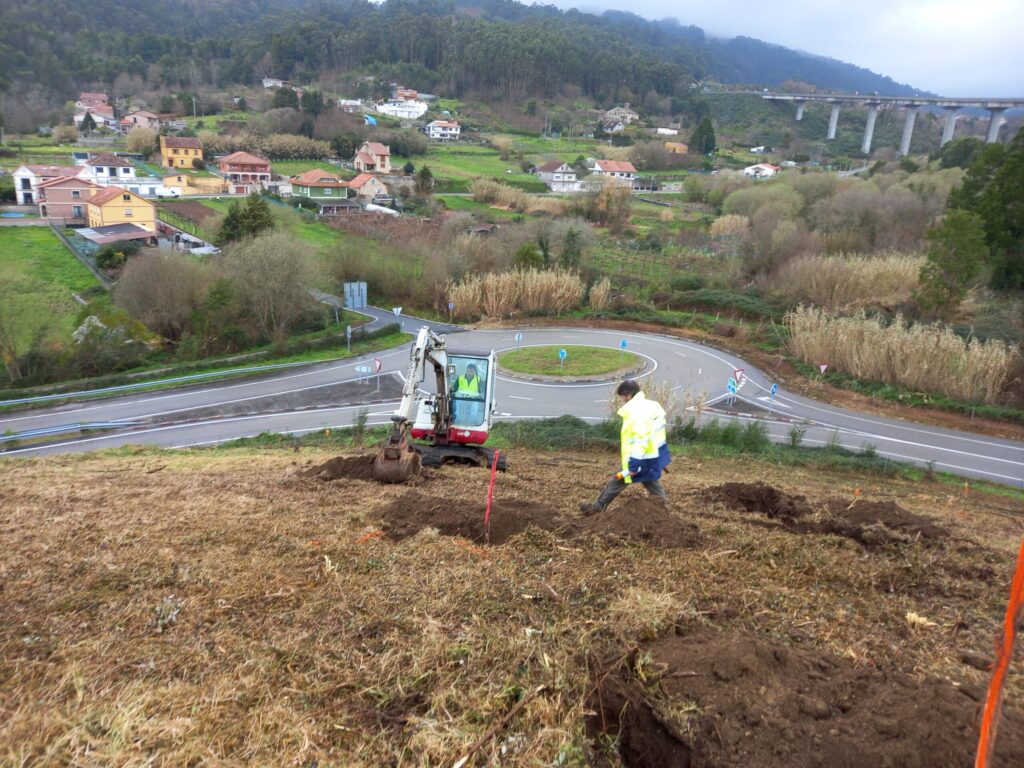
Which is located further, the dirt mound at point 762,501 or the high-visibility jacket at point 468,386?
the high-visibility jacket at point 468,386

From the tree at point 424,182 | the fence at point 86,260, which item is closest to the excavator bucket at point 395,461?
the fence at point 86,260

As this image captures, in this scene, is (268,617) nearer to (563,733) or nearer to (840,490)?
(563,733)

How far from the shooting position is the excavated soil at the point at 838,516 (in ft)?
24.6

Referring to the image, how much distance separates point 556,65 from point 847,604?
5917 inches

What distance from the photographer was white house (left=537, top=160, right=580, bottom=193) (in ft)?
263

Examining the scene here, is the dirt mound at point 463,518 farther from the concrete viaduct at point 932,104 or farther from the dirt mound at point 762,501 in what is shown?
the concrete viaduct at point 932,104

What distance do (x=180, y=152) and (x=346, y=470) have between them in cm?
8670

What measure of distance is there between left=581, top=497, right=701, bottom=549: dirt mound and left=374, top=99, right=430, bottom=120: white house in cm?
12301

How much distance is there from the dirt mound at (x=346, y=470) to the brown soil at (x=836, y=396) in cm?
2207

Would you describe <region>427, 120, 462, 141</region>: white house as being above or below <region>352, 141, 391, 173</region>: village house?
above

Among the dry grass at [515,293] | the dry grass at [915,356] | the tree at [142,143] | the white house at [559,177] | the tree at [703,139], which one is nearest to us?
the dry grass at [915,356]

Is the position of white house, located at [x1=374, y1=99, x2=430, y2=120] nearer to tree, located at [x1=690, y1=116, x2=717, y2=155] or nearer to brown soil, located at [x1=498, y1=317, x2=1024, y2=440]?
tree, located at [x1=690, y1=116, x2=717, y2=155]

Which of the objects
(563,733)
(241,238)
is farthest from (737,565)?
(241,238)

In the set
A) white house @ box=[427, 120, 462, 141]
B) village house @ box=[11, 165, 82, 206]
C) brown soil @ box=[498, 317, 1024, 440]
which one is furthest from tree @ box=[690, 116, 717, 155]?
village house @ box=[11, 165, 82, 206]
